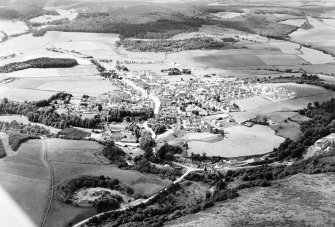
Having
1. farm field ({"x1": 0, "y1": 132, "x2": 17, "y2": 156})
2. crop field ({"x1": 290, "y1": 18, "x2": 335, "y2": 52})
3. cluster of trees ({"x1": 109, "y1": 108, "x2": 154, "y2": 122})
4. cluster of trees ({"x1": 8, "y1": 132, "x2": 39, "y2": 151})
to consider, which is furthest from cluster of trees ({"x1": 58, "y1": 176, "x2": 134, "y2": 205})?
crop field ({"x1": 290, "y1": 18, "x2": 335, "y2": 52})

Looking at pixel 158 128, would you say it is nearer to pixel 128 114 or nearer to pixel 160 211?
pixel 128 114

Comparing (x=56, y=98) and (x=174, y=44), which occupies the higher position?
(x=174, y=44)

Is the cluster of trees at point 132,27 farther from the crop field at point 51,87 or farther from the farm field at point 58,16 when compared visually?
the crop field at point 51,87

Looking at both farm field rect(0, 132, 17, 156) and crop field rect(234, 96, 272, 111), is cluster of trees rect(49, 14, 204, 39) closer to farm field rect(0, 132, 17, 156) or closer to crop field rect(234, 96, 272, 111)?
crop field rect(234, 96, 272, 111)

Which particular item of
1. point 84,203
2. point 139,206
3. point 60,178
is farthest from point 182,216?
point 60,178

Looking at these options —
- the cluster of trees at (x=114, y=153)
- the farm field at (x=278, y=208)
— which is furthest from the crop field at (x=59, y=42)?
the farm field at (x=278, y=208)

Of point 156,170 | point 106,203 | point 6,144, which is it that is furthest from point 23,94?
point 106,203
